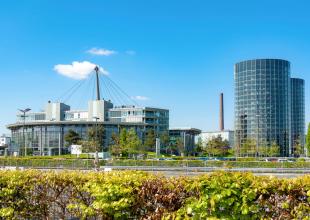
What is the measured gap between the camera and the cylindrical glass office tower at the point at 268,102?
16512 centimetres

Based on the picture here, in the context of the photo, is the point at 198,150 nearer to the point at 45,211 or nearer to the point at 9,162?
the point at 9,162

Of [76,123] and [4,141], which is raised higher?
[76,123]


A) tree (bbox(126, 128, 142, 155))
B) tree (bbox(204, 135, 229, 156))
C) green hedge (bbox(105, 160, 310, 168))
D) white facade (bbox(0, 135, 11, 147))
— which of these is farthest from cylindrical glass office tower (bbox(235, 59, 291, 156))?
green hedge (bbox(105, 160, 310, 168))

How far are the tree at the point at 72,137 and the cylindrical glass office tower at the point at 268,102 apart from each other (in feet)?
207

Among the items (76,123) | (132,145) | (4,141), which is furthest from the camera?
(4,141)

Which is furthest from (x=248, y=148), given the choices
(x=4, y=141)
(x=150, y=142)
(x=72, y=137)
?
(x=4, y=141)

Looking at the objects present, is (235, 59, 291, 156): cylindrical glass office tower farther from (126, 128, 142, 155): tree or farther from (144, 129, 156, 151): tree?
(126, 128, 142, 155): tree

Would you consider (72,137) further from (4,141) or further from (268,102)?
(268,102)

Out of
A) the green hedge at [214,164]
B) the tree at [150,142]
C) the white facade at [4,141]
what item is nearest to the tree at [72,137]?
the tree at [150,142]

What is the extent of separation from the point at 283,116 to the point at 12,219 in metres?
165

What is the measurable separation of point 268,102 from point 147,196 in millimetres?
163698

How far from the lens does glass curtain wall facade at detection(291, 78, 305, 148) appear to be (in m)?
181

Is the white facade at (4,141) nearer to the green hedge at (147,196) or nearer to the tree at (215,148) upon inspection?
the tree at (215,148)

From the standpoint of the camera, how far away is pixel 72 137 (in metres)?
127
